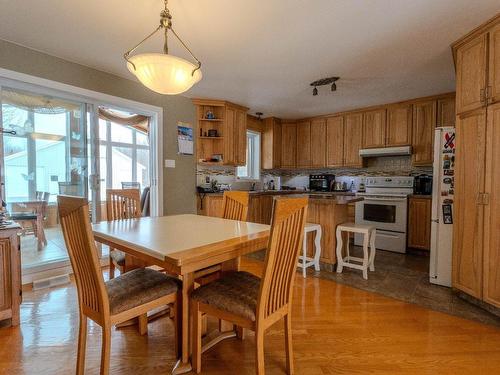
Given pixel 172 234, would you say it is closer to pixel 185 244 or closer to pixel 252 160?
pixel 185 244

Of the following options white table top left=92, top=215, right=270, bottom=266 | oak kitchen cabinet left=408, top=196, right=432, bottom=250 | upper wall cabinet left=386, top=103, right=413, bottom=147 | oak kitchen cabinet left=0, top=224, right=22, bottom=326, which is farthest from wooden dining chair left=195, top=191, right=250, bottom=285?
upper wall cabinet left=386, top=103, right=413, bottom=147

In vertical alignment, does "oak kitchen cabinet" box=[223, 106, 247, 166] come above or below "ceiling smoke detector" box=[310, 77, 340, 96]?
below

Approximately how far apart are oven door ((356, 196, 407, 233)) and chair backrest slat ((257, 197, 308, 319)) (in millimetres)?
3057

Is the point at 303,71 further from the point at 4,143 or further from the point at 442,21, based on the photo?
the point at 4,143

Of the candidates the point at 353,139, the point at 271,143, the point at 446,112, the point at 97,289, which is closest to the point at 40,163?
the point at 97,289

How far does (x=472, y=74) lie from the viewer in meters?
2.18

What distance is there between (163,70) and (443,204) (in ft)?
9.19

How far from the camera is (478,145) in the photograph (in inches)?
83.2

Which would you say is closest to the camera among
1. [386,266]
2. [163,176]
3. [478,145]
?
[478,145]

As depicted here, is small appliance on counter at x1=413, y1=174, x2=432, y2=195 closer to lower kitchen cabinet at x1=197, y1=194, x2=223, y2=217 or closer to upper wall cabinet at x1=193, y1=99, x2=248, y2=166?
upper wall cabinet at x1=193, y1=99, x2=248, y2=166

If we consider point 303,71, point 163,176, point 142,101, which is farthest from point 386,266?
point 142,101

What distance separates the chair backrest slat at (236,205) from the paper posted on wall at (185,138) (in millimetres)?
1779

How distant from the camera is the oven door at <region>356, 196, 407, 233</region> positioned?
3.77 m

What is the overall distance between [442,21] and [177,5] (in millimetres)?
1968
